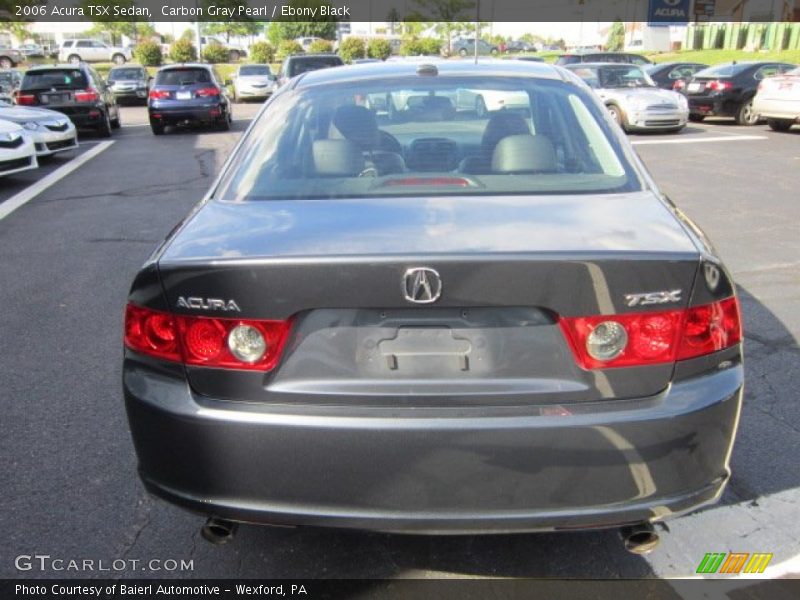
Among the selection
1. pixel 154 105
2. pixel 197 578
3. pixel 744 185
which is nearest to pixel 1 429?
pixel 197 578

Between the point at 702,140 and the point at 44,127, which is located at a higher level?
the point at 44,127

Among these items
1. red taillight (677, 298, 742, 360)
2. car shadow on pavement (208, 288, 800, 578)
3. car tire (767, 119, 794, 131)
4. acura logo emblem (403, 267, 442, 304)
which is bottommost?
car tire (767, 119, 794, 131)

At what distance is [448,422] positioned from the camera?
2.10 m

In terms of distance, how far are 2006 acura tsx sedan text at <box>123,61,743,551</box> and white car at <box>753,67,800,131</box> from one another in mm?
15491

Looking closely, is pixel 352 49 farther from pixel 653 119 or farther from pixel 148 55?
pixel 653 119

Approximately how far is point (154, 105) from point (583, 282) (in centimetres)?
1761

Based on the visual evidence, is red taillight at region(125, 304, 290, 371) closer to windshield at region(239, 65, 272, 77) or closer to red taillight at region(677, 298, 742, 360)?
red taillight at region(677, 298, 742, 360)

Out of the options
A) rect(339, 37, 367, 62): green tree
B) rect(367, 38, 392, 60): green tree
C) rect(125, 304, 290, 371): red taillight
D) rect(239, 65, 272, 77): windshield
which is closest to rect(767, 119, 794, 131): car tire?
rect(125, 304, 290, 371): red taillight

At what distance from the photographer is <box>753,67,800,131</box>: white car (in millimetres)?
15508

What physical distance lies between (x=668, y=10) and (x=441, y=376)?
60462mm

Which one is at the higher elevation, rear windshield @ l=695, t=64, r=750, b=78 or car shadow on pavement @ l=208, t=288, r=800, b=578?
car shadow on pavement @ l=208, t=288, r=800, b=578

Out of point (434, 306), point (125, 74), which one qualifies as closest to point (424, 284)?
point (434, 306)

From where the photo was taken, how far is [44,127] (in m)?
13.0

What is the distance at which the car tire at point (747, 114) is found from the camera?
18.2 meters
